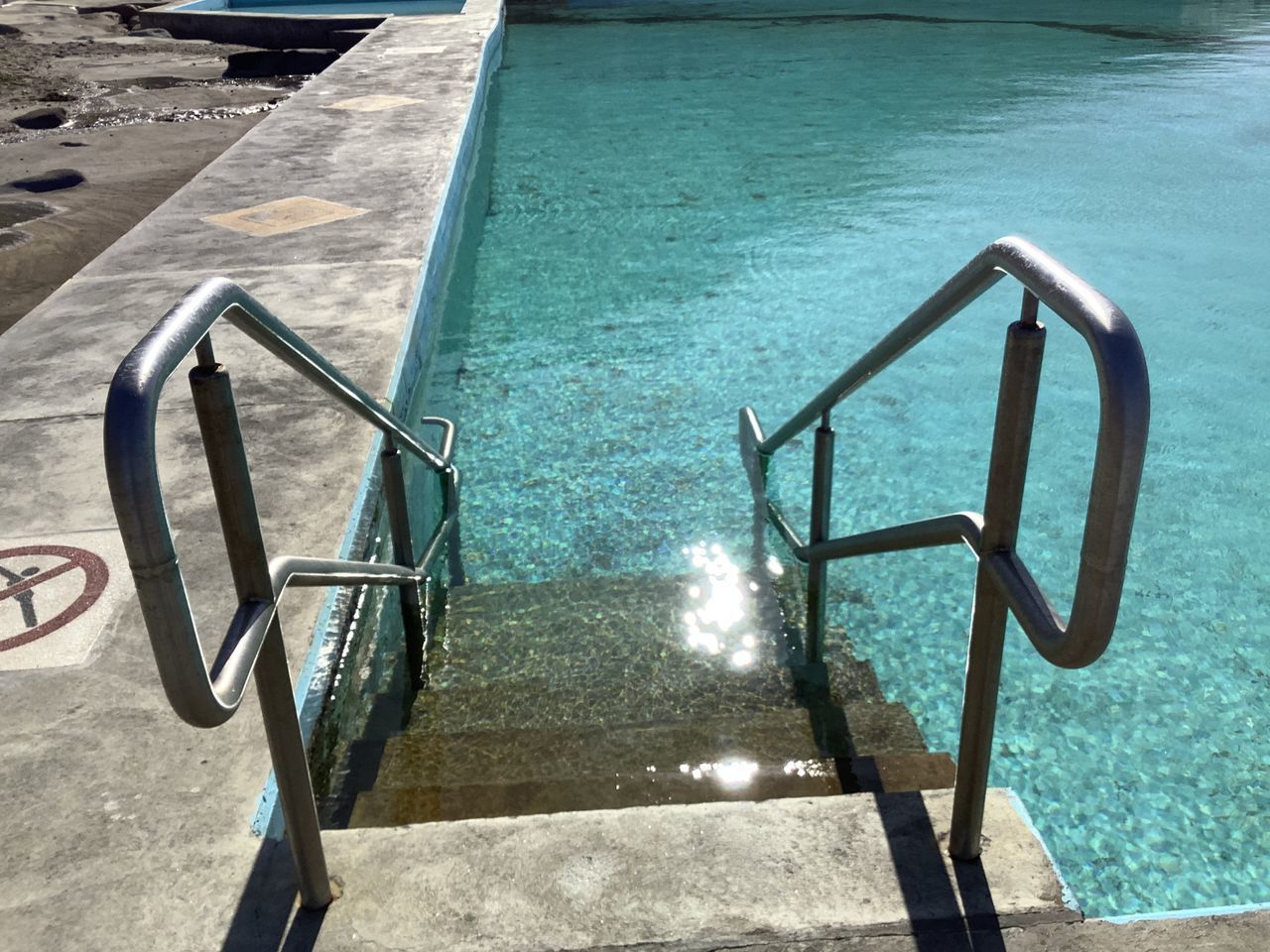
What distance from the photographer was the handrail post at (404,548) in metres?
2.87

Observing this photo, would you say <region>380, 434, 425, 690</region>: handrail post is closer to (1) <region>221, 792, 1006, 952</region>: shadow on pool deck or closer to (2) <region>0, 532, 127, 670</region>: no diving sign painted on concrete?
(2) <region>0, 532, 127, 670</region>: no diving sign painted on concrete

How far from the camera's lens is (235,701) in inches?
51.1

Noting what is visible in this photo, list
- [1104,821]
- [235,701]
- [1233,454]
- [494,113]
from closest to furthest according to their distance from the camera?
[235,701], [1104,821], [1233,454], [494,113]

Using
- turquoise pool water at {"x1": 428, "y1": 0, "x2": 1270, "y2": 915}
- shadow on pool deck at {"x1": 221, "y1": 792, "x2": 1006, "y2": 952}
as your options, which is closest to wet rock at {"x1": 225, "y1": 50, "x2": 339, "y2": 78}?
turquoise pool water at {"x1": 428, "y1": 0, "x2": 1270, "y2": 915}

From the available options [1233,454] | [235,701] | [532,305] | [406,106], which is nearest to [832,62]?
[406,106]

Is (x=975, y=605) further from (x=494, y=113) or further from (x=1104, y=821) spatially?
(x=494, y=113)

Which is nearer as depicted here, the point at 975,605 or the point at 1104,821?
the point at 975,605

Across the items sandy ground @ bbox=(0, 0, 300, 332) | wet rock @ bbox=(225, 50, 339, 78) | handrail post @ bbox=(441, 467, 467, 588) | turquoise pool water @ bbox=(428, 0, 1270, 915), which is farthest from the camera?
wet rock @ bbox=(225, 50, 339, 78)

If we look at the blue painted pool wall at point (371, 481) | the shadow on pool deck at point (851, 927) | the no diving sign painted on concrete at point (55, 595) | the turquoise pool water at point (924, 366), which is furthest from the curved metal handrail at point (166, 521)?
the turquoise pool water at point (924, 366)

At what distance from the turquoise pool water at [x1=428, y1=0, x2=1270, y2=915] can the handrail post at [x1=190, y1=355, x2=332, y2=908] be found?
1820 millimetres

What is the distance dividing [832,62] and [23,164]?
9.82m

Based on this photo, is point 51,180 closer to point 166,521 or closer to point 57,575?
point 57,575

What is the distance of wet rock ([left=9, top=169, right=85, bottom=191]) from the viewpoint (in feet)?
28.5

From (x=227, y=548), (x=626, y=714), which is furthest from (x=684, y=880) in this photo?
(x=626, y=714)
